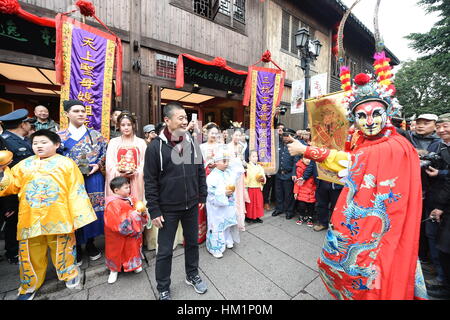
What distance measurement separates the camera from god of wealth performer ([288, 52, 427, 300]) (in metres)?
1.74

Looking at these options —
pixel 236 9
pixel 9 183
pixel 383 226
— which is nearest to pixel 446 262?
pixel 383 226

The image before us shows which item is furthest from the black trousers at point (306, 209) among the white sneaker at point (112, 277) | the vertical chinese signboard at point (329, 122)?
the white sneaker at point (112, 277)

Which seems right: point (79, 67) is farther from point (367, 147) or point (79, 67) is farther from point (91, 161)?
point (367, 147)

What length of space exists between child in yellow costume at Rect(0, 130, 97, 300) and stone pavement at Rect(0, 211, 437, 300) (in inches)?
11.2

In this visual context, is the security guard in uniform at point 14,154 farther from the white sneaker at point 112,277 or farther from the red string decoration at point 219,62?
the red string decoration at point 219,62

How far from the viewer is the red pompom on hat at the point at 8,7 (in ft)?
9.93

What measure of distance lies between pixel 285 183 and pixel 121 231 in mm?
Answer: 3929

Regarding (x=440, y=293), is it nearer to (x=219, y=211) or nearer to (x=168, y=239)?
(x=219, y=211)

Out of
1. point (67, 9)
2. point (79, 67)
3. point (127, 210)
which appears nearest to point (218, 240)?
point (127, 210)

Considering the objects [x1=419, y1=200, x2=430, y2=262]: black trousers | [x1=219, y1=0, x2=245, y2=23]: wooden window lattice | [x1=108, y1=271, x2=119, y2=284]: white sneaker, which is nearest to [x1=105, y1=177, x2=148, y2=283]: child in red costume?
[x1=108, y1=271, x2=119, y2=284]: white sneaker

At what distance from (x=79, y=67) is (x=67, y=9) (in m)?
1.76

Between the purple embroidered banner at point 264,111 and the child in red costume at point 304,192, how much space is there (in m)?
1.19

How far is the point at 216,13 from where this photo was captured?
19.4ft
